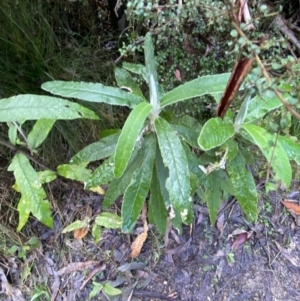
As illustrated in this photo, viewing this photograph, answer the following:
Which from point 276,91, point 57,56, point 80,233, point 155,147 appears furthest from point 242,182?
point 57,56

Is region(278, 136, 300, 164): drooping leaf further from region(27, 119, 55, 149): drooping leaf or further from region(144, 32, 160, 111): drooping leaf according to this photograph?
region(27, 119, 55, 149): drooping leaf

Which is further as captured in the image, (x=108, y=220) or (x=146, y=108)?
(x=108, y=220)

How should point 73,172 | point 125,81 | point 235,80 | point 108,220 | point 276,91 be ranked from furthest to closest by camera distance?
point 108,220 → point 73,172 → point 125,81 → point 235,80 → point 276,91

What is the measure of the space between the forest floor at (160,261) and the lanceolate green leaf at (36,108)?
0.73 m

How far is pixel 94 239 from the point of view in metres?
1.76

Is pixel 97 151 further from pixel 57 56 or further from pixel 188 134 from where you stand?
pixel 57 56

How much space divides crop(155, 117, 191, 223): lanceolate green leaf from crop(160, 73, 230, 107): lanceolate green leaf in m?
0.08

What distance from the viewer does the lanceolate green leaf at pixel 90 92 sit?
1.14 metres

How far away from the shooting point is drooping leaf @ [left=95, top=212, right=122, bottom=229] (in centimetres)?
166

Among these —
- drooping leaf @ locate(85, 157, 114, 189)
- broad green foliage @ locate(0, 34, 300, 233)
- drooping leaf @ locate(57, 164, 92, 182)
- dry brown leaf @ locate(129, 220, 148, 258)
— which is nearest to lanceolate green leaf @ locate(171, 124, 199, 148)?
broad green foliage @ locate(0, 34, 300, 233)

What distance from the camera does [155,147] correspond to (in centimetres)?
121

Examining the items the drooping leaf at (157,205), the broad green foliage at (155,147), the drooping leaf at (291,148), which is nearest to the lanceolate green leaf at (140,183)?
the broad green foliage at (155,147)

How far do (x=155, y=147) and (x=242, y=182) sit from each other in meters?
0.28

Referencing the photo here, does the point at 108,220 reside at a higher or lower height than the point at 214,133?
lower
